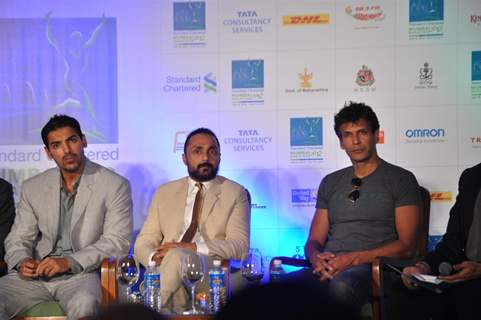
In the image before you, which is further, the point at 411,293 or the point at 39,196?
the point at 39,196

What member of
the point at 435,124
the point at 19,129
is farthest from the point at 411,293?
the point at 19,129

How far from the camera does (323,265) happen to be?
Answer: 3.78 m

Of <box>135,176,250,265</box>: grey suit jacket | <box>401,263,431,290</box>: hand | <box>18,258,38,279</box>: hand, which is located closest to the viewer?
<box>401,263,431,290</box>: hand

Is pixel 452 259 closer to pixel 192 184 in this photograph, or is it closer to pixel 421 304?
pixel 421 304

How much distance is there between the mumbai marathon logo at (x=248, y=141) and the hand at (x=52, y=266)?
1.85 m

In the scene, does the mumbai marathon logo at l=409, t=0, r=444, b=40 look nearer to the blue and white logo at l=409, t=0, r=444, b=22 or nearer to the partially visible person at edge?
the blue and white logo at l=409, t=0, r=444, b=22

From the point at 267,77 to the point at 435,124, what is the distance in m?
1.34

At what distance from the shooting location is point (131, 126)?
533cm

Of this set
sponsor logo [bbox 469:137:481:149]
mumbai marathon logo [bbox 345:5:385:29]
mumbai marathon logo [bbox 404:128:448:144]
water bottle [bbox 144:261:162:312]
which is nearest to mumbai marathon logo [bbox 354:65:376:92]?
mumbai marathon logo [bbox 345:5:385:29]

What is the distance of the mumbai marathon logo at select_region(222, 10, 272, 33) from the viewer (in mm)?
5219

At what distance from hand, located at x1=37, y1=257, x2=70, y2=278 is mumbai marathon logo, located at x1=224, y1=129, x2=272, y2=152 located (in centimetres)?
185

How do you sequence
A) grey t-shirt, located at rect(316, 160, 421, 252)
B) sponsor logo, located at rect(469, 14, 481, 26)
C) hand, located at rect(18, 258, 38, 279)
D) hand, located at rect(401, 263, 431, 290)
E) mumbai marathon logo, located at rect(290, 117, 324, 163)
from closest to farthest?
hand, located at rect(401, 263, 431, 290) < hand, located at rect(18, 258, 38, 279) < grey t-shirt, located at rect(316, 160, 421, 252) < sponsor logo, located at rect(469, 14, 481, 26) < mumbai marathon logo, located at rect(290, 117, 324, 163)

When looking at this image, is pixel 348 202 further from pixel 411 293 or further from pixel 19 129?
pixel 19 129

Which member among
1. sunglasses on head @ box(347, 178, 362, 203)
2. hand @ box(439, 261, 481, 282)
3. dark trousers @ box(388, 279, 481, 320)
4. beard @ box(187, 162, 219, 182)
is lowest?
dark trousers @ box(388, 279, 481, 320)
